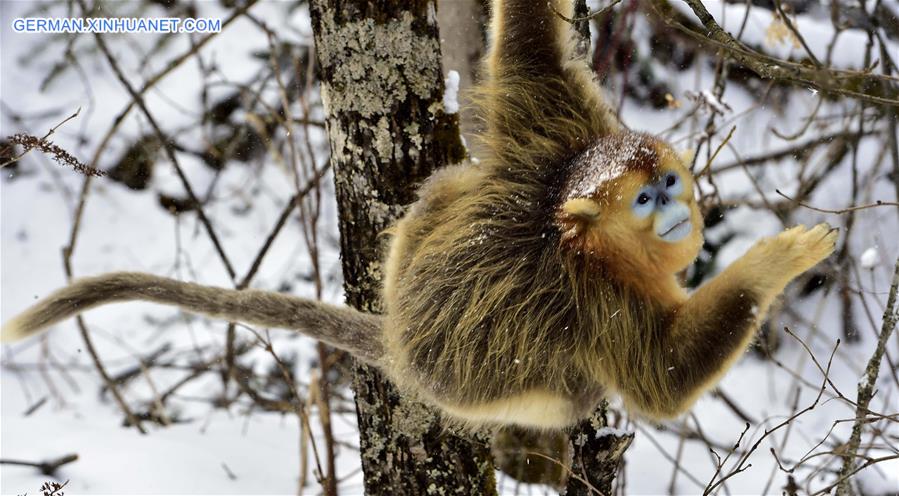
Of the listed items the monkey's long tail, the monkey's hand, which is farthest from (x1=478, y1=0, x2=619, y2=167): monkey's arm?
the monkey's long tail

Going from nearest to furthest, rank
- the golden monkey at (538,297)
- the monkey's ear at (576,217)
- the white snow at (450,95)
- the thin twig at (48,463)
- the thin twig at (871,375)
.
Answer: the monkey's ear at (576,217), the golden monkey at (538,297), the thin twig at (871,375), the white snow at (450,95), the thin twig at (48,463)

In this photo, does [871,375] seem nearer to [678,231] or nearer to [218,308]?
[678,231]

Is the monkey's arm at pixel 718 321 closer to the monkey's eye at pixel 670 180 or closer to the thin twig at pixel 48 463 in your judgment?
the monkey's eye at pixel 670 180

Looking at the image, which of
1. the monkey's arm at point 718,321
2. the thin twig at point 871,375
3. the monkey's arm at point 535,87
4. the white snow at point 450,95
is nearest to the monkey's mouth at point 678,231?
the monkey's arm at point 718,321

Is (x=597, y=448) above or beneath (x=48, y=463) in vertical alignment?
beneath

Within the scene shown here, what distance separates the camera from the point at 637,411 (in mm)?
2408

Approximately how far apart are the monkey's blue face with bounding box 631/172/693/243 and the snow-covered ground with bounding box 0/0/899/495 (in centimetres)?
222

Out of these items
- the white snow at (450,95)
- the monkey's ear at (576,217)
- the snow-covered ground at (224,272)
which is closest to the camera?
the monkey's ear at (576,217)

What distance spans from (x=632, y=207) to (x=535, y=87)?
675 millimetres

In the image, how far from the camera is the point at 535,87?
8.57 feet

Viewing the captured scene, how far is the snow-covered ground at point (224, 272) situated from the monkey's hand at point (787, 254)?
191 centimetres

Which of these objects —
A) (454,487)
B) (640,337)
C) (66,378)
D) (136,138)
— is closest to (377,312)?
(454,487)

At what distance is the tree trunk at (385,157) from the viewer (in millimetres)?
2514

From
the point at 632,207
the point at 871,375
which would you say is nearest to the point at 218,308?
the point at 632,207
